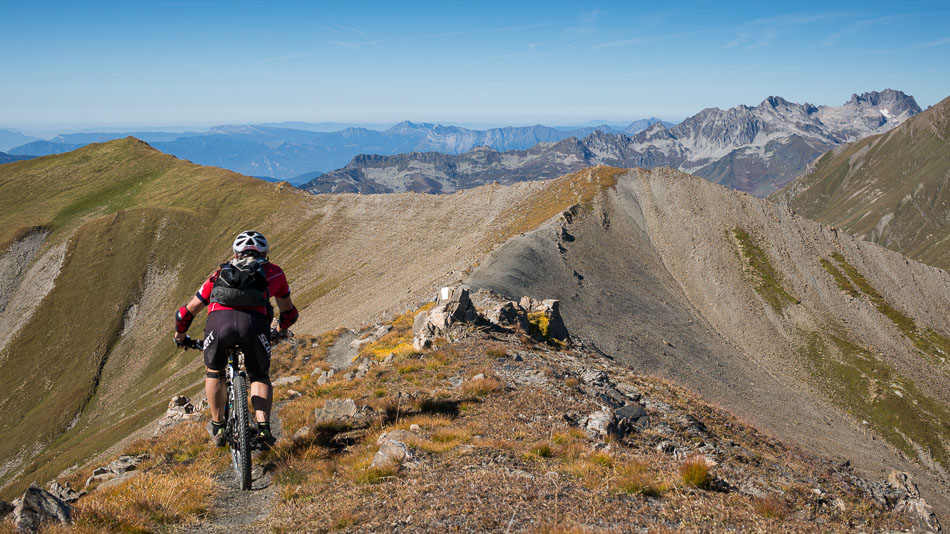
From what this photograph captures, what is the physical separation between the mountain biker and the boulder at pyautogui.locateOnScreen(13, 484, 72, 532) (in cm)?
268

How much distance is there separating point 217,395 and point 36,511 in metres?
3.14

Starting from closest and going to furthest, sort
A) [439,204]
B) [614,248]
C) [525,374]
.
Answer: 1. [525,374]
2. [614,248]
3. [439,204]

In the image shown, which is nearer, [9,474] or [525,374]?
[525,374]

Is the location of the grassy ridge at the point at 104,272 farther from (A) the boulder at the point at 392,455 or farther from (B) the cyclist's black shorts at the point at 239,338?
(A) the boulder at the point at 392,455

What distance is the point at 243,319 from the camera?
855cm

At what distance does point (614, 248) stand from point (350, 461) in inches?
2809

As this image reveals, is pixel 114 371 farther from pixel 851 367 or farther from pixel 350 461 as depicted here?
pixel 851 367

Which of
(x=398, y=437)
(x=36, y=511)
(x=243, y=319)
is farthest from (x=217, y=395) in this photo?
(x=398, y=437)

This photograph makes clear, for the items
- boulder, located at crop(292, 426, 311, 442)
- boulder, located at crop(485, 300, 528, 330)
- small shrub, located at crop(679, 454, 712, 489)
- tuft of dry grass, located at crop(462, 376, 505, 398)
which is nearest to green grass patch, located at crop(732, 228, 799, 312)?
boulder, located at crop(485, 300, 528, 330)

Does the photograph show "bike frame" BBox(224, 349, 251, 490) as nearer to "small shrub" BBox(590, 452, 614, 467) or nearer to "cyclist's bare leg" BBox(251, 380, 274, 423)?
"cyclist's bare leg" BBox(251, 380, 274, 423)

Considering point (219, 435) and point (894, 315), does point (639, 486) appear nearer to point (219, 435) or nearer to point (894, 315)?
point (219, 435)

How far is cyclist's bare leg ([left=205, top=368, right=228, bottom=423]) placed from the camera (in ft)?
29.9

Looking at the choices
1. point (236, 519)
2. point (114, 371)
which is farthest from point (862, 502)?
point (114, 371)

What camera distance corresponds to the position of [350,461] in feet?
31.1
